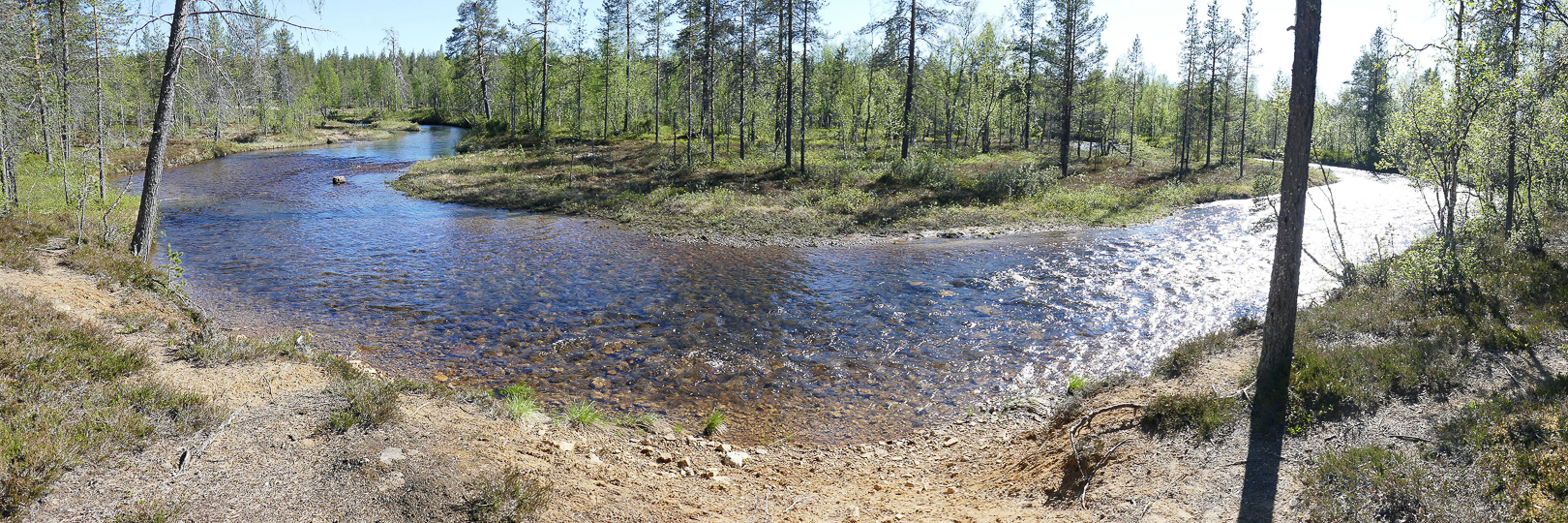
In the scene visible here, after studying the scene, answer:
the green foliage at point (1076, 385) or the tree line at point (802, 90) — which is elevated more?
the tree line at point (802, 90)

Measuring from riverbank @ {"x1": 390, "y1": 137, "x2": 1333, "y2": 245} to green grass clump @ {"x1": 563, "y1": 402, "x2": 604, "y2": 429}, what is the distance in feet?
50.2

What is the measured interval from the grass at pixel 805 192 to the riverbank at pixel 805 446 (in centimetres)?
1688

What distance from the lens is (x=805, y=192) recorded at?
31.9 meters

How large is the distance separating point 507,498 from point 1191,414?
7680 millimetres

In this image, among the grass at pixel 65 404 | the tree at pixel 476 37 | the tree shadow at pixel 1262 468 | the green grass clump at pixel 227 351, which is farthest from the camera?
the tree at pixel 476 37

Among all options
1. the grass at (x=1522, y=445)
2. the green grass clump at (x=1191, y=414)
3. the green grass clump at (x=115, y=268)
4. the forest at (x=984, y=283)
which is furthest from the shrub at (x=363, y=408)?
the grass at (x=1522, y=445)

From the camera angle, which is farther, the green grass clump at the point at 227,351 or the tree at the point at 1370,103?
the tree at the point at 1370,103

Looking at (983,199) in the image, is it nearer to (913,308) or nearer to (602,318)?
(913,308)

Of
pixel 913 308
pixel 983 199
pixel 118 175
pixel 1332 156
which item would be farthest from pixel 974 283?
pixel 1332 156

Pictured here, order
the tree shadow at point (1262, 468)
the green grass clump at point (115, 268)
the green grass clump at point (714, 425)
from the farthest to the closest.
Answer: the green grass clump at point (115, 268) < the green grass clump at point (714, 425) < the tree shadow at point (1262, 468)

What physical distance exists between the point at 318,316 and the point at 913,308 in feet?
42.2

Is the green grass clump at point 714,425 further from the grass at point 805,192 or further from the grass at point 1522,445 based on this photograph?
the grass at point 805,192

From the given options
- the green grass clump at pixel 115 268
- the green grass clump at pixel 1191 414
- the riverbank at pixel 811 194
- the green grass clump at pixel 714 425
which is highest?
the riverbank at pixel 811 194

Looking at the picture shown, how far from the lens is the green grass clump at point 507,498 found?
595cm
